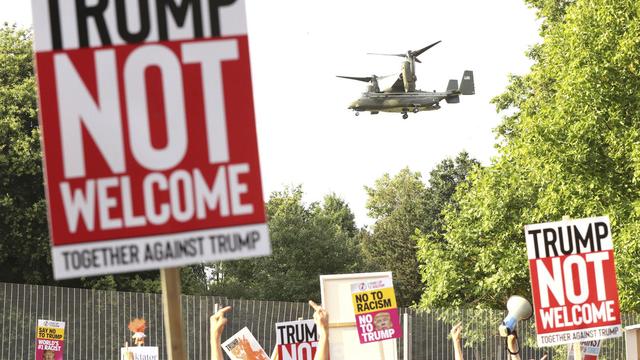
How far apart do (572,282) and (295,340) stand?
5004 millimetres

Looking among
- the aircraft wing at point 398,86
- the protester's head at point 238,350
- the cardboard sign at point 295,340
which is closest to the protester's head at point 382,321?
the cardboard sign at point 295,340

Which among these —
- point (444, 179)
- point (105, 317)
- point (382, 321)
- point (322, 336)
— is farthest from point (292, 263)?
point (322, 336)

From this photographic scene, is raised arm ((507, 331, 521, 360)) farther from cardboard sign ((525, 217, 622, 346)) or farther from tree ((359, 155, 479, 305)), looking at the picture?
tree ((359, 155, 479, 305))

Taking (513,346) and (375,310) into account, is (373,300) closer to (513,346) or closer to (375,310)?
(375,310)

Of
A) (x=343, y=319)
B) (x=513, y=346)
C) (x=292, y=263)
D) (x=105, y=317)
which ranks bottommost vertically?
(x=513, y=346)

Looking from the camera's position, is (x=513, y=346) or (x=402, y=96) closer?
(x=513, y=346)

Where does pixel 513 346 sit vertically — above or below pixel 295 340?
below

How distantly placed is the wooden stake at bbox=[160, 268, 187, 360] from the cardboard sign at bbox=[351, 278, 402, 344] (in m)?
12.0

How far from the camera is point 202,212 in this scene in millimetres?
3934

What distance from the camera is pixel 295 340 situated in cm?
1480

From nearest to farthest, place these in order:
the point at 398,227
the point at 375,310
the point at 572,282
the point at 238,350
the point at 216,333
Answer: the point at 216,333
the point at 572,282
the point at 238,350
the point at 375,310
the point at 398,227

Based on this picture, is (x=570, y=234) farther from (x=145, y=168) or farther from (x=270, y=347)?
(x=270, y=347)

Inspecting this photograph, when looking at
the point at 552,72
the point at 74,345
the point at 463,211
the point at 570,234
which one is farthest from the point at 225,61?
the point at 463,211

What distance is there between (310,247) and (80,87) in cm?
5634
